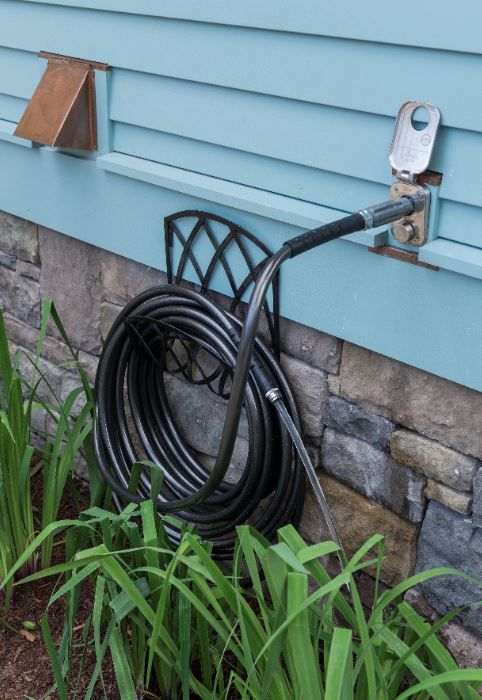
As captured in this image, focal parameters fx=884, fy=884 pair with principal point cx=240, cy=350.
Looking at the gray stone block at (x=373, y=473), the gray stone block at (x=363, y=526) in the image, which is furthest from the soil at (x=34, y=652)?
the gray stone block at (x=373, y=473)

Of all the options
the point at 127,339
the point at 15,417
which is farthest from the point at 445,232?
the point at 15,417

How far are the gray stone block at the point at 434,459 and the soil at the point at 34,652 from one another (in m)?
0.86

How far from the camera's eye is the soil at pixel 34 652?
207 centimetres

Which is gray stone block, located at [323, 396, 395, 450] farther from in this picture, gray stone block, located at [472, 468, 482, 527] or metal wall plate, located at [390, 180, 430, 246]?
metal wall plate, located at [390, 180, 430, 246]

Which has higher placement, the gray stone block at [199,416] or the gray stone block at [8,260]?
the gray stone block at [8,260]

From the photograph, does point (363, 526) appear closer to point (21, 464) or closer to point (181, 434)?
point (181, 434)

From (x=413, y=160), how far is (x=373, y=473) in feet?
2.37

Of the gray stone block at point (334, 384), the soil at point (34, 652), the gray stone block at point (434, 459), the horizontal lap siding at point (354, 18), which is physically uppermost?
the horizontal lap siding at point (354, 18)

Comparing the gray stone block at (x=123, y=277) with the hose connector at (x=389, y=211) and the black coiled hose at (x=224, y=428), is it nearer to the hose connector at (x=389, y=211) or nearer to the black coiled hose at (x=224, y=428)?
the black coiled hose at (x=224, y=428)

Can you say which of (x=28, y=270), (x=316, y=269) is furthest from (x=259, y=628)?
(x=28, y=270)

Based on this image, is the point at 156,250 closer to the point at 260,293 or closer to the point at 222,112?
the point at 222,112

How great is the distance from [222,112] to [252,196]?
0.71ft

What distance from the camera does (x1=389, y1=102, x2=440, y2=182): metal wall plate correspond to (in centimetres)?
165

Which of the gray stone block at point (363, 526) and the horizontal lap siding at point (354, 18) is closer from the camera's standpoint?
the horizontal lap siding at point (354, 18)
